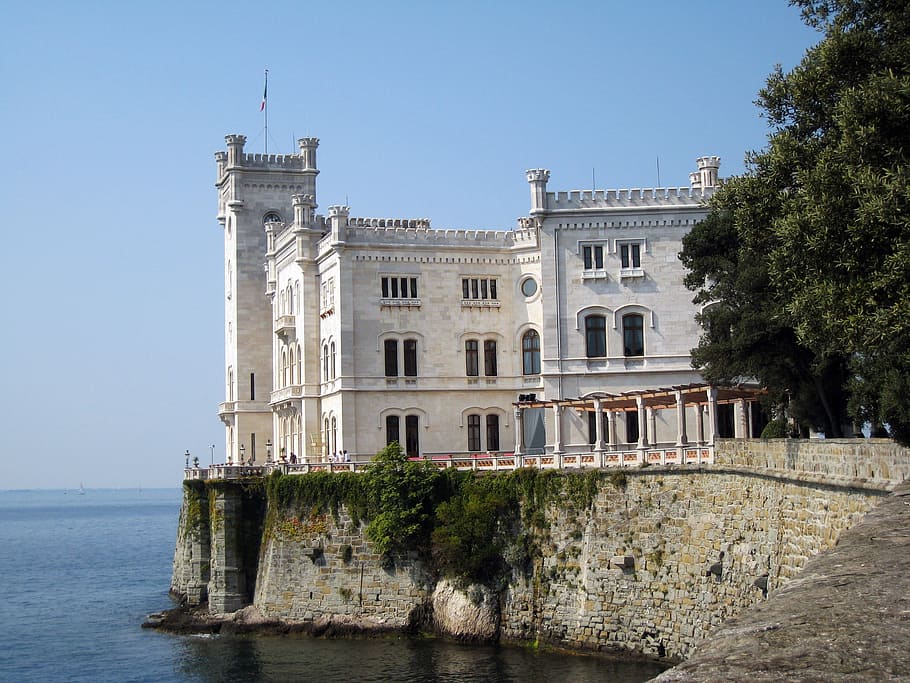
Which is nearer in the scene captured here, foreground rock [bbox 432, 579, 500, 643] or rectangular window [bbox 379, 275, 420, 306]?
foreground rock [bbox 432, 579, 500, 643]

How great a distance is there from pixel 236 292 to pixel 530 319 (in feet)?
78.7

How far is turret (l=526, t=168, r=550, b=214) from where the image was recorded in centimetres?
5853

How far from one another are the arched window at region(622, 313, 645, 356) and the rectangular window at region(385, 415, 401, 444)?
1173 cm

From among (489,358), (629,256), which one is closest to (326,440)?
(489,358)

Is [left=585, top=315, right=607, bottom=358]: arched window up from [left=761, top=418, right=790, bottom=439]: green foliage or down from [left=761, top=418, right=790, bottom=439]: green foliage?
up

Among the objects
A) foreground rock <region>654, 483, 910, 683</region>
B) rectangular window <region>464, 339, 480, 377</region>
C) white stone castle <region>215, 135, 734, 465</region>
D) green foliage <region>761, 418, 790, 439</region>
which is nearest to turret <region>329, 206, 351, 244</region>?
white stone castle <region>215, 135, 734, 465</region>

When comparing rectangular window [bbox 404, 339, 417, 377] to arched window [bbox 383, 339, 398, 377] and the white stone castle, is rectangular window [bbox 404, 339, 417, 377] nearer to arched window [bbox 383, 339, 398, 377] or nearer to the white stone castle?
the white stone castle

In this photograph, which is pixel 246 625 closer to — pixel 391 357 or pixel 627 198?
pixel 391 357

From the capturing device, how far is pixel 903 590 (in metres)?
12.9

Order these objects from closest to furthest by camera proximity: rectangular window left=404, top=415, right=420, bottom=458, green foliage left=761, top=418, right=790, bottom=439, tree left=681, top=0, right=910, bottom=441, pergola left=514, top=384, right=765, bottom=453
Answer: tree left=681, top=0, right=910, bottom=441 < green foliage left=761, top=418, right=790, bottom=439 < pergola left=514, top=384, right=765, bottom=453 < rectangular window left=404, top=415, right=420, bottom=458

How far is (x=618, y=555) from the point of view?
4294 centimetres

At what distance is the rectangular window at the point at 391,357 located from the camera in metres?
60.9

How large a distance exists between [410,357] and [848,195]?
3725 cm

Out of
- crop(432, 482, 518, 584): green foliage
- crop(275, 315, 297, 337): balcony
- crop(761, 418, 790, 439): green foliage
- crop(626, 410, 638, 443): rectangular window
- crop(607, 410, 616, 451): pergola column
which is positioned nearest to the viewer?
crop(761, 418, 790, 439): green foliage
